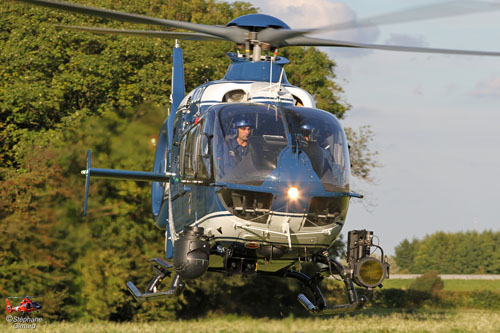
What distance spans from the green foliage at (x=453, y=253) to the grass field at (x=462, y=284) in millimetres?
10111

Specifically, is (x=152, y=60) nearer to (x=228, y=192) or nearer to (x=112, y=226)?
(x=112, y=226)

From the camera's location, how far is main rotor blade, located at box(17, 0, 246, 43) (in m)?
11.8

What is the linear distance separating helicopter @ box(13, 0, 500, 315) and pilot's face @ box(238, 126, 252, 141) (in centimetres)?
2

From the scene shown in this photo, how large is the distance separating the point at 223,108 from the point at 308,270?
676 inches

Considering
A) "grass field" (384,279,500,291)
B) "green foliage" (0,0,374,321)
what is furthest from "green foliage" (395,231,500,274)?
"green foliage" (0,0,374,321)

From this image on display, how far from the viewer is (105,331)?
1888 cm

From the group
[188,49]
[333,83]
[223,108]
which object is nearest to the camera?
[223,108]

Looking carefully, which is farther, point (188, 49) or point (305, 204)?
point (188, 49)

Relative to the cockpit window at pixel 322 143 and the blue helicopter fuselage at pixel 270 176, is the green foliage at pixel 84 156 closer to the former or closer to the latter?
the blue helicopter fuselage at pixel 270 176

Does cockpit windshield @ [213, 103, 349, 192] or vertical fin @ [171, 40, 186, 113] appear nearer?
cockpit windshield @ [213, 103, 349, 192]

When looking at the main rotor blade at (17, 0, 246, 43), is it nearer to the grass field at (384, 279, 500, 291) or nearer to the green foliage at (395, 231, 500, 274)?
the grass field at (384, 279, 500, 291)

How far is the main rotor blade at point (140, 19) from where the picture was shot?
11.8 m

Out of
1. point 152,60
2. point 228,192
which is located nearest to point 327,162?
point 228,192

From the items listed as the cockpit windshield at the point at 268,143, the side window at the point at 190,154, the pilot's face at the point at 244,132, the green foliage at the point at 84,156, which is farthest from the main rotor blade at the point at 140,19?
the green foliage at the point at 84,156
